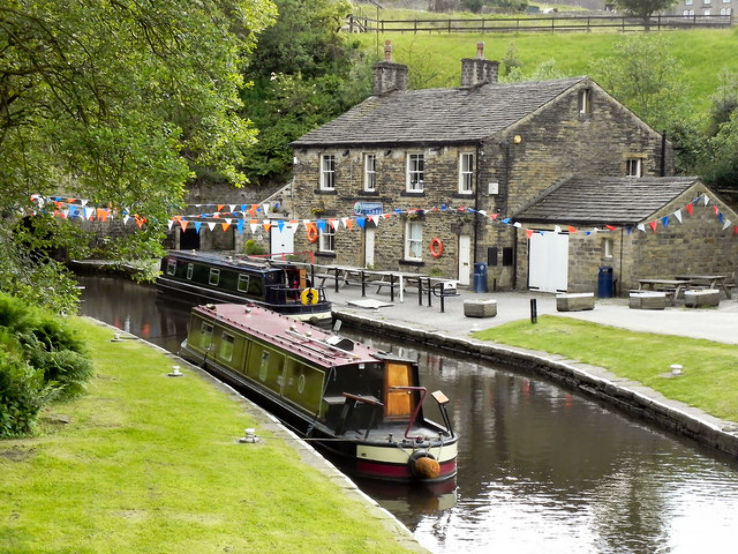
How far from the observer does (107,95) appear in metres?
13.2

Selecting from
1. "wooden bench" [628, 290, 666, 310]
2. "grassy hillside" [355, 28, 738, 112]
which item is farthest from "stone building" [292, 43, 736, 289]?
"grassy hillside" [355, 28, 738, 112]

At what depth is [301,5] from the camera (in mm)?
54031

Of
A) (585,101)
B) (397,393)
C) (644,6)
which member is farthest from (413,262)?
(644,6)

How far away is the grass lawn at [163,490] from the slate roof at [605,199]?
17.9 m

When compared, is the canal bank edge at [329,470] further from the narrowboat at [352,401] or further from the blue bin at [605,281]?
the blue bin at [605,281]

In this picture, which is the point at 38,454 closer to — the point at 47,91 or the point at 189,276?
the point at 47,91

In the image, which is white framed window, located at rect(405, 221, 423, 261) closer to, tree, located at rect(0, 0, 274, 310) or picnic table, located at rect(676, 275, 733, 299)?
picnic table, located at rect(676, 275, 733, 299)

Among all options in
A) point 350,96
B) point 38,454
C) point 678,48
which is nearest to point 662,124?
point 350,96

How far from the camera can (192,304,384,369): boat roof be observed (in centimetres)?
1681

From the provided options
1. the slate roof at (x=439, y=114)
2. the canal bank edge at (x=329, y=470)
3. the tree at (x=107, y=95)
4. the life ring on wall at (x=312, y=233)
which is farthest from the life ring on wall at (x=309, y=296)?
the tree at (x=107, y=95)

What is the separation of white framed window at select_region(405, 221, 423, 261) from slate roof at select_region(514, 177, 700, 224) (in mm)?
3790

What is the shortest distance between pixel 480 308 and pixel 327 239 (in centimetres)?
1337

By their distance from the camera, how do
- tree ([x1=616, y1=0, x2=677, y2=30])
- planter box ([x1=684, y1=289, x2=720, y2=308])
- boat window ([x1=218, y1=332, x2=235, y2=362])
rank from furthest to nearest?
tree ([x1=616, y1=0, x2=677, y2=30])
planter box ([x1=684, y1=289, x2=720, y2=308])
boat window ([x1=218, y1=332, x2=235, y2=362])

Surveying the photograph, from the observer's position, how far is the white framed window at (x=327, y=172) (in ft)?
130
